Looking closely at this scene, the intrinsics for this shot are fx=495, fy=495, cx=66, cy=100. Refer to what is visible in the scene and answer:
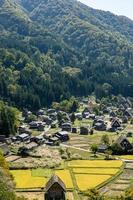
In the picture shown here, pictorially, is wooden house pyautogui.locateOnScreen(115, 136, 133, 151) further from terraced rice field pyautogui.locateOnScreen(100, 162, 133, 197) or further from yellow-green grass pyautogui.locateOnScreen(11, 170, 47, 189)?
yellow-green grass pyautogui.locateOnScreen(11, 170, 47, 189)

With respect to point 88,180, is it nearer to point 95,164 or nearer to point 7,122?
point 95,164

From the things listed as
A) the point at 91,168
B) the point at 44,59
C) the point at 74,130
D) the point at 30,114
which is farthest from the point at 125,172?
the point at 44,59

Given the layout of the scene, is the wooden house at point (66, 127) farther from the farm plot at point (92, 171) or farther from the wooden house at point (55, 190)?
the wooden house at point (55, 190)

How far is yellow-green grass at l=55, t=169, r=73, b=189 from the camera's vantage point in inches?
2304

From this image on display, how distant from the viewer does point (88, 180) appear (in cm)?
6116

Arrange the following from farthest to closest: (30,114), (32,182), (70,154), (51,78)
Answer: (51,78) → (30,114) → (70,154) → (32,182)

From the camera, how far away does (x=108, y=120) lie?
130 metres

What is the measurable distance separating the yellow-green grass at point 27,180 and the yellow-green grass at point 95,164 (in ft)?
27.7

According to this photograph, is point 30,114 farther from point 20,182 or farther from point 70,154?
point 20,182

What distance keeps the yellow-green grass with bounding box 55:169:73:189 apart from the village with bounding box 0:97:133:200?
132 millimetres

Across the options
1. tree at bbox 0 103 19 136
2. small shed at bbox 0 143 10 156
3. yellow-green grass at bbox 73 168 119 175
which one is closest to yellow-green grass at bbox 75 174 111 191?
yellow-green grass at bbox 73 168 119 175

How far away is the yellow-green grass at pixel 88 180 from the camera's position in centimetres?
5797

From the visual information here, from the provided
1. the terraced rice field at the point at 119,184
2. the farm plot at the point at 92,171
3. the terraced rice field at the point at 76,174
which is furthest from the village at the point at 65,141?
the farm plot at the point at 92,171

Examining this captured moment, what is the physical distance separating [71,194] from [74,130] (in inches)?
2135
